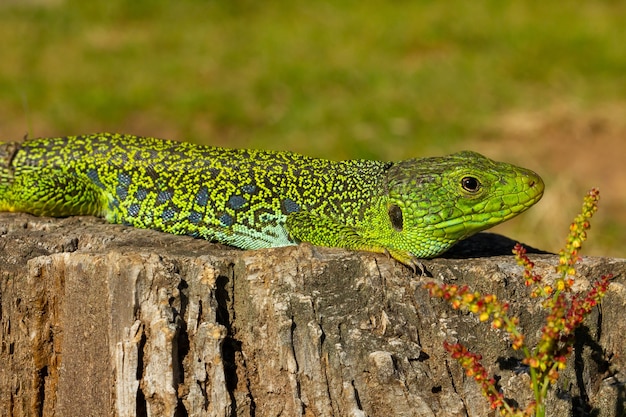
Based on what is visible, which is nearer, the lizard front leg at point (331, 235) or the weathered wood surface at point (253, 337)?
the weathered wood surface at point (253, 337)

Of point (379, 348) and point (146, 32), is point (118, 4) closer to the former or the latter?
point (146, 32)

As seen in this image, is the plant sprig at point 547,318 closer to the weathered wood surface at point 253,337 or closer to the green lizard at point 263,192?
the weathered wood surface at point 253,337

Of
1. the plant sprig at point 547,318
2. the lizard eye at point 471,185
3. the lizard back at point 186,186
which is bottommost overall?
the plant sprig at point 547,318

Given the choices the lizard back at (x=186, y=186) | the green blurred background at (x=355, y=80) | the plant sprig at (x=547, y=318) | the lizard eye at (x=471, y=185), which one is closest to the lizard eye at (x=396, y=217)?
the lizard back at (x=186, y=186)

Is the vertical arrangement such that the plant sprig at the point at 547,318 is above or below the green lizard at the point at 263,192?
below

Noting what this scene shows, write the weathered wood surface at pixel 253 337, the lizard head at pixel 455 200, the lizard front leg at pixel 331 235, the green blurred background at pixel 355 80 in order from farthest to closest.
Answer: the green blurred background at pixel 355 80, the lizard head at pixel 455 200, the lizard front leg at pixel 331 235, the weathered wood surface at pixel 253 337

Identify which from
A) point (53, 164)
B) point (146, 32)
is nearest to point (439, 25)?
point (146, 32)

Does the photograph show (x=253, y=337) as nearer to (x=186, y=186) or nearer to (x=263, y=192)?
(x=263, y=192)
